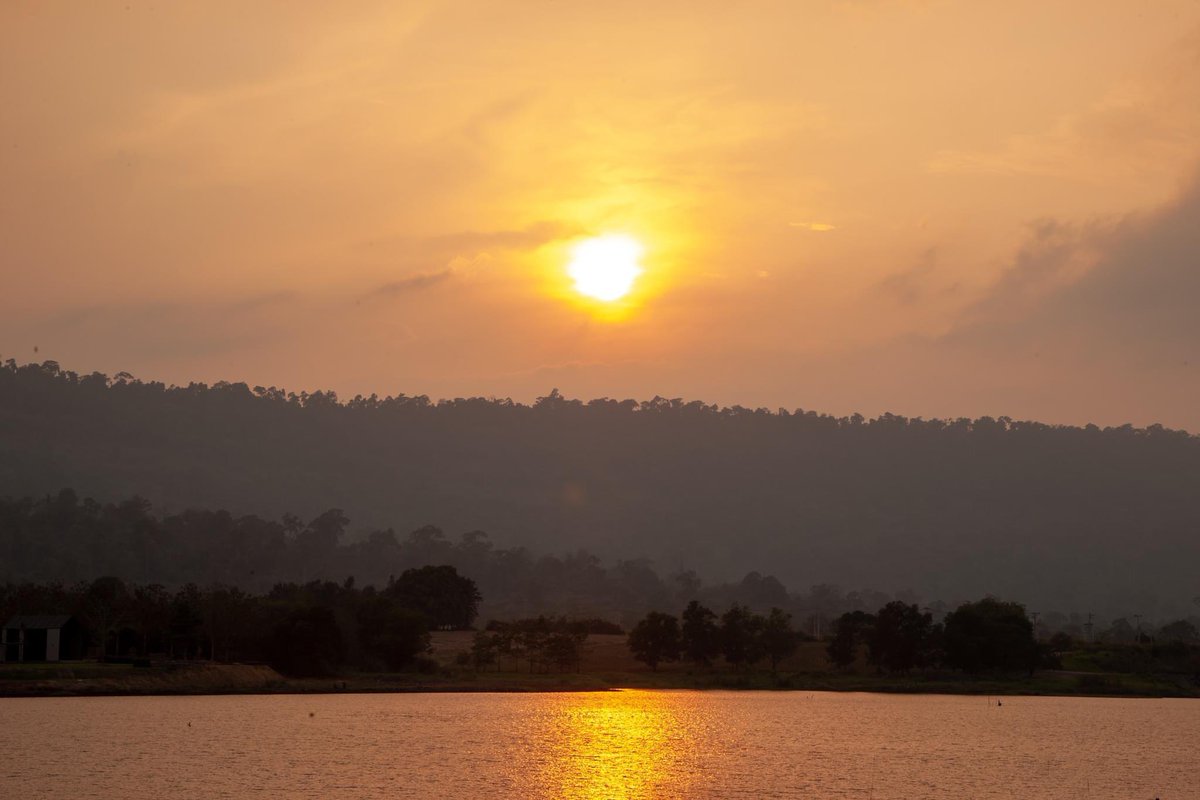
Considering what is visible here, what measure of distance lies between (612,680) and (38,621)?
222ft

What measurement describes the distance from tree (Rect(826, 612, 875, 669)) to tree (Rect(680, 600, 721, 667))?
585 inches

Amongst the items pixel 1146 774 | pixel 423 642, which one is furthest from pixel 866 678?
pixel 1146 774

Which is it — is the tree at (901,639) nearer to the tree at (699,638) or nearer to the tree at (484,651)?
the tree at (699,638)

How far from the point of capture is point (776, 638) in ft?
624

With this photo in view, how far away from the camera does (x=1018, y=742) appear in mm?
118062

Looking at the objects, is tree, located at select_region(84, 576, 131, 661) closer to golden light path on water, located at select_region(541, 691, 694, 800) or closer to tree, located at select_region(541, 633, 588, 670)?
golden light path on water, located at select_region(541, 691, 694, 800)

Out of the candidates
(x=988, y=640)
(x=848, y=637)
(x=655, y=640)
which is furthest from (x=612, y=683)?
(x=988, y=640)

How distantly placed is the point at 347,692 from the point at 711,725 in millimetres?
46869

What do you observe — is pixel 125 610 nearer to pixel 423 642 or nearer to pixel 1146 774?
pixel 423 642

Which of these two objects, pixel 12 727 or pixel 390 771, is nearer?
pixel 390 771

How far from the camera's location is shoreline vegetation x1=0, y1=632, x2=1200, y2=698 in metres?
149

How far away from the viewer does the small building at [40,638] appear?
486 feet

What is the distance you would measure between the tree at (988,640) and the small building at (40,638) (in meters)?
103

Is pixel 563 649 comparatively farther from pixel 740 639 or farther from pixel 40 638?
pixel 40 638
